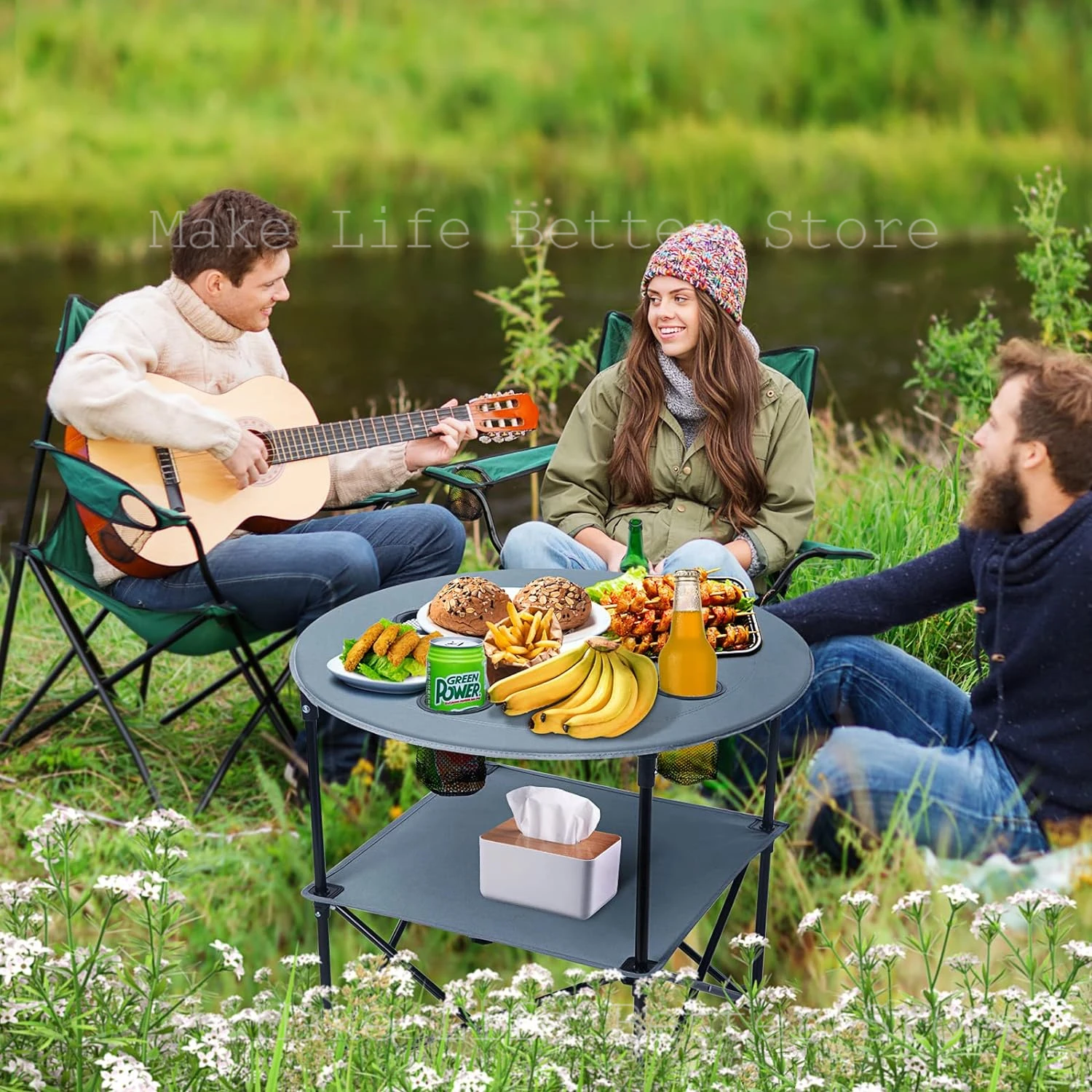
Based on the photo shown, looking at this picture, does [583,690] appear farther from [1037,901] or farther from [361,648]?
[1037,901]

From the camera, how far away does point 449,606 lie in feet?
7.77

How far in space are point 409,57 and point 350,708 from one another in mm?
12343

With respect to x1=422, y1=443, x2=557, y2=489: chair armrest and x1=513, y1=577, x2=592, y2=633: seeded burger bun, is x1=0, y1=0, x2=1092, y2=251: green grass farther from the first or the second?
x1=513, y1=577, x2=592, y2=633: seeded burger bun

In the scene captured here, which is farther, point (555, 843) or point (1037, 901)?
point (555, 843)

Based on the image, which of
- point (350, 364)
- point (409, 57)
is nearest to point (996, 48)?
point (409, 57)

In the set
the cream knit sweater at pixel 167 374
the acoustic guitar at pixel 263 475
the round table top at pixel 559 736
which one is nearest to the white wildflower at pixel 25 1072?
the round table top at pixel 559 736

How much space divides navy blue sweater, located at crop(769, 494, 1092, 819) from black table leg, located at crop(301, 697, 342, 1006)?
109 centimetres

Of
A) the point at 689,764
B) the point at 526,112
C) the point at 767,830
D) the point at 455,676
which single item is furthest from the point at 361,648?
the point at 526,112

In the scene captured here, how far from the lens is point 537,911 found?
2.25 meters

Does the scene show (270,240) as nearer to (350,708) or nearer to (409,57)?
(350,708)

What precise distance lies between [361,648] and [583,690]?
358 mm

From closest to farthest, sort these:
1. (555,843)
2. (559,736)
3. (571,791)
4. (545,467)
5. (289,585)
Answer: (559,736) → (555,843) → (571,791) → (289,585) → (545,467)

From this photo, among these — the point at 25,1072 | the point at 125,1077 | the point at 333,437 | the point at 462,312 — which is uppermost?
the point at 333,437

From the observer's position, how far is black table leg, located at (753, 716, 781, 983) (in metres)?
2.39
